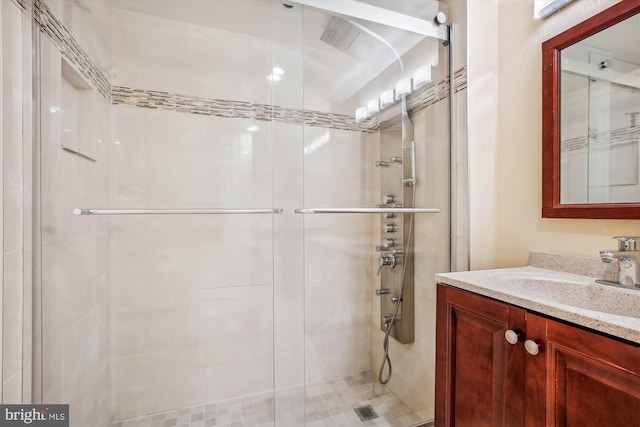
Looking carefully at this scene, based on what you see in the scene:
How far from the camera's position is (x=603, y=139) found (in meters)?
0.98

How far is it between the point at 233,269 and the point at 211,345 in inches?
18.4

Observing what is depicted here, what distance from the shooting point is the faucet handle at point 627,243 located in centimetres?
84

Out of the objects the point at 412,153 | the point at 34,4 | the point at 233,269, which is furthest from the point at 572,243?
the point at 34,4

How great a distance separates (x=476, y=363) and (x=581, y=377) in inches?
11.8

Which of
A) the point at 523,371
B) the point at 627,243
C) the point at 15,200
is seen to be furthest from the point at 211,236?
the point at 627,243

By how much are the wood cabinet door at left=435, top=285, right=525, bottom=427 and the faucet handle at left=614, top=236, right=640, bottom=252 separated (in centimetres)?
41

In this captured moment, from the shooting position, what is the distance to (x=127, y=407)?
154cm

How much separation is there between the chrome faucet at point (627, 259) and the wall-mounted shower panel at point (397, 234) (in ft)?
2.46

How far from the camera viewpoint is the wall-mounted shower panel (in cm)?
147

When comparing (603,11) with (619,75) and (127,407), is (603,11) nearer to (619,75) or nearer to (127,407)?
(619,75)

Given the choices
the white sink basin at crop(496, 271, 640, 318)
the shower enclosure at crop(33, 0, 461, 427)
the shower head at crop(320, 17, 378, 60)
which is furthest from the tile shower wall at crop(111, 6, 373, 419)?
the white sink basin at crop(496, 271, 640, 318)

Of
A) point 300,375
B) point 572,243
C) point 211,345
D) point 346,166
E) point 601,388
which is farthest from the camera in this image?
point 211,345

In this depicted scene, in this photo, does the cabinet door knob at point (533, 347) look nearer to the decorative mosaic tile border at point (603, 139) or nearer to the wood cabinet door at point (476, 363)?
the wood cabinet door at point (476, 363)

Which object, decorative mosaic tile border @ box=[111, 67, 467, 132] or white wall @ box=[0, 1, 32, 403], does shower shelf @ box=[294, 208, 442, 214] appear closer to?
decorative mosaic tile border @ box=[111, 67, 467, 132]
